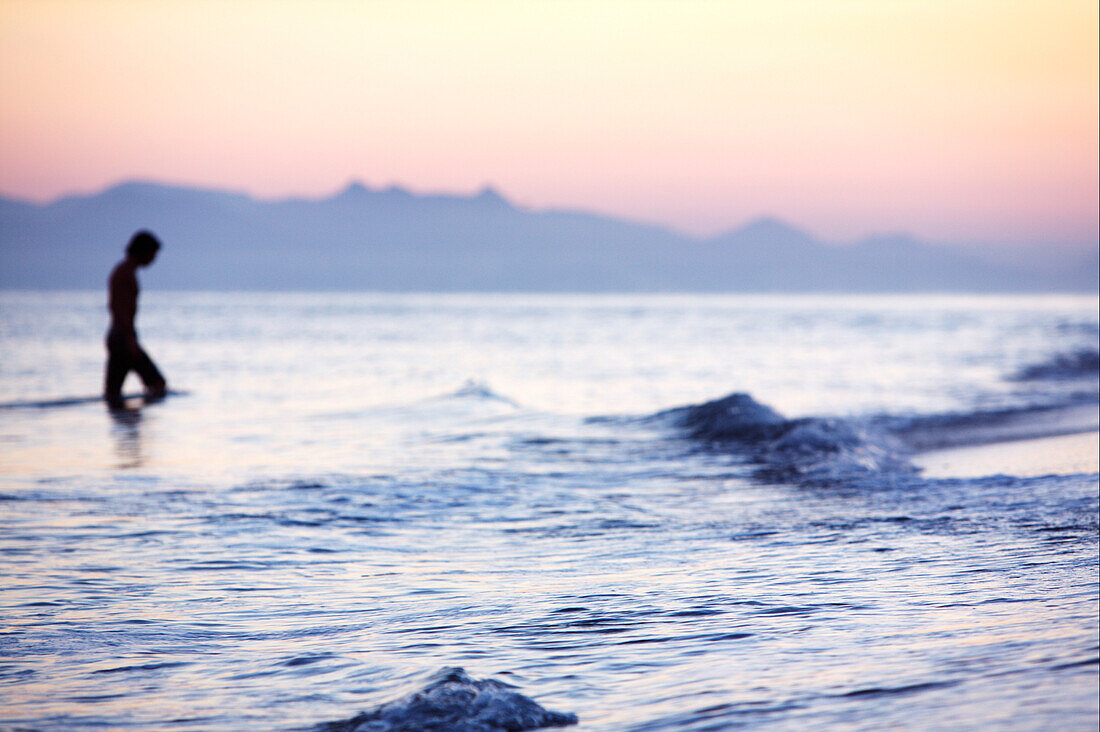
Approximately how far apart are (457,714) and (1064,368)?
23.3 m

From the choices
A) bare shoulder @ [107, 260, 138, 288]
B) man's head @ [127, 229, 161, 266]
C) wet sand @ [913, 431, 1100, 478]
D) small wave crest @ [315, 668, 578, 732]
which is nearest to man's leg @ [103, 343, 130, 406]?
bare shoulder @ [107, 260, 138, 288]

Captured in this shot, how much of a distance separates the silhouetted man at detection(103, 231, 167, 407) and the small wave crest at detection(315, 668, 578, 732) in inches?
380

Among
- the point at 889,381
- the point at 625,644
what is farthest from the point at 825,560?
the point at 889,381

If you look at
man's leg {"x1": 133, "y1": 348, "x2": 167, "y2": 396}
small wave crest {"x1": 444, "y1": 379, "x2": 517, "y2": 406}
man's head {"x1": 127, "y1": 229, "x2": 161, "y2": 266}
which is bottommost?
small wave crest {"x1": 444, "y1": 379, "x2": 517, "y2": 406}

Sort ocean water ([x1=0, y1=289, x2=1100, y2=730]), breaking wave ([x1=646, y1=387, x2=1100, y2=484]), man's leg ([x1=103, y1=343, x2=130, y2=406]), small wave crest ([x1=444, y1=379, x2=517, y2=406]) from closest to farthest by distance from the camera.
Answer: ocean water ([x1=0, y1=289, x2=1100, y2=730]) → breaking wave ([x1=646, y1=387, x2=1100, y2=484]) → man's leg ([x1=103, y1=343, x2=130, y2=406]) → small wave crest ([x1=444, y1=379, x2=517, y2=406])

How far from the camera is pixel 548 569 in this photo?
16.8 ft

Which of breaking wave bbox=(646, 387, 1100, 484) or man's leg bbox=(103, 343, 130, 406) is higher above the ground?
man's leg bbox=(103, 343, 130, 406)

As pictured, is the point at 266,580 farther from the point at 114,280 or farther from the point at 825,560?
the point at 114,280

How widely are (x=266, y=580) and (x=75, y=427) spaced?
23.9 feet

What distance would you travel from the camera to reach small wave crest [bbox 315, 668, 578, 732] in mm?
2932

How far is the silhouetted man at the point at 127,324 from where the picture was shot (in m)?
11.9

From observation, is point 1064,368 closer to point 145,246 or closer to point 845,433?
point 845,433

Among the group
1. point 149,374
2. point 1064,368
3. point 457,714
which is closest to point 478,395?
point 149,374

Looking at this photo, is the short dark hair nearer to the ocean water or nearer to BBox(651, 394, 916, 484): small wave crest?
the ocean water
